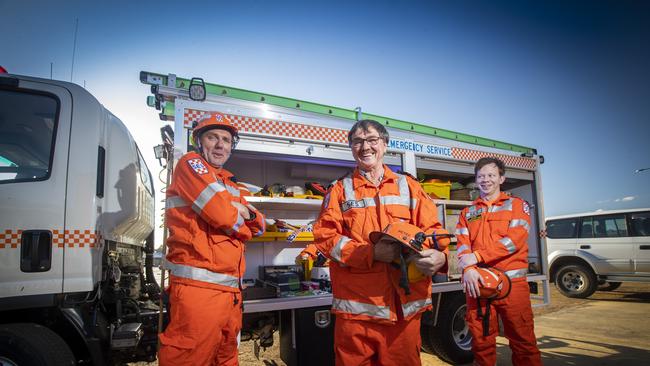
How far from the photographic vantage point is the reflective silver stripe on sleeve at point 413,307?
1917 millimetres

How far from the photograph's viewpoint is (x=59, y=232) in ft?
7.51

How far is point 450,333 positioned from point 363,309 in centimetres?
276

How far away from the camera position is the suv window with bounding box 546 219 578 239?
9164 mm

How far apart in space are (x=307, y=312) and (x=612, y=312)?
280 inches

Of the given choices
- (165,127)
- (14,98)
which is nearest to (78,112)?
(14,98)

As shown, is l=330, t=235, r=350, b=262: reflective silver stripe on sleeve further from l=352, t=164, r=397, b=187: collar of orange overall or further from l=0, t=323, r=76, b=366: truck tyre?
l=0, t=323, r=76, b=366: truck tyre

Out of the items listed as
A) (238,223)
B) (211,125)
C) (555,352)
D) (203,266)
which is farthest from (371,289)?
(555,352)

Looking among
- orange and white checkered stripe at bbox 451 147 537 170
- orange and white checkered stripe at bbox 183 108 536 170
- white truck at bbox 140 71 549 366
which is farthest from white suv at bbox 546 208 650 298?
orange and white checkered stripe at bbox 183 108 536 170

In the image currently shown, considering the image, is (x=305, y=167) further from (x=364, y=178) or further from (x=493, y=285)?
Result: (x=493, y=285)

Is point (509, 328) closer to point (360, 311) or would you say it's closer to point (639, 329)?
point (360, 311)

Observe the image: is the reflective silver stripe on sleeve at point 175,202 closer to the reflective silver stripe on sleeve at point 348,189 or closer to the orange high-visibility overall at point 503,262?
the reflective silver stripe on sleeve at point 348,189

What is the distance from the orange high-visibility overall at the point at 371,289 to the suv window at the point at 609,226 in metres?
9.04

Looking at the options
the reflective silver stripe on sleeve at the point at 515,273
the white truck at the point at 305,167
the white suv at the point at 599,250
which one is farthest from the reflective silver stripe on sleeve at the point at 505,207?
the white suv at the point at 599,250

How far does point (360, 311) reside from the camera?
6.33 ft
